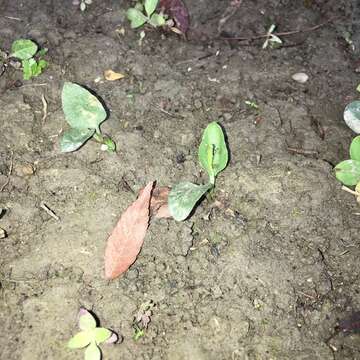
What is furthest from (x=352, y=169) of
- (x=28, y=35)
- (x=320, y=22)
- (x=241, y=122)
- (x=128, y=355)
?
(x=28, y=35)

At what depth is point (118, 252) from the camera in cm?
160

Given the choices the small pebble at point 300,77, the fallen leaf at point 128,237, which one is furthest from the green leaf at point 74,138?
the small pebble at point 300,77

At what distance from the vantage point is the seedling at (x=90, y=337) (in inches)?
56.4

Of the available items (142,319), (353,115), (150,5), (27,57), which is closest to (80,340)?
(142,319)

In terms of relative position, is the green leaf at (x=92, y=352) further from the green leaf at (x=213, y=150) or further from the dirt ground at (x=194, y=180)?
the green leaf at (x=213, y=150)

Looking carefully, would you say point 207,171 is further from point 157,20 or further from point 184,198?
point 157,20

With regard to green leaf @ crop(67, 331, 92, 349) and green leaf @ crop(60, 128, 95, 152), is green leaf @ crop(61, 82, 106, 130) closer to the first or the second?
green leaf @ crop(60, 128, 95, 152)

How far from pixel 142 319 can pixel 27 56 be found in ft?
4.28

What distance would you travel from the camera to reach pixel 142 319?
1509 millimetres

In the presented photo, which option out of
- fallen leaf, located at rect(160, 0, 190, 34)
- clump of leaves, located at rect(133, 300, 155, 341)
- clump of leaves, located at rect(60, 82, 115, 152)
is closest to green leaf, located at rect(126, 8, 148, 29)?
fallen leaf, located at rect(160, 0, 190, 34)

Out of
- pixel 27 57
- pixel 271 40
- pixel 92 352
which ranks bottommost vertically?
pixel 92 352

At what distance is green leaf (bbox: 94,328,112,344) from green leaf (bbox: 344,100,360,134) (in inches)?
52.8

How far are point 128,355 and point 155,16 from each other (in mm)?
1596

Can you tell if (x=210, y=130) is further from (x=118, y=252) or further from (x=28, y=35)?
(x=28, y=35)
